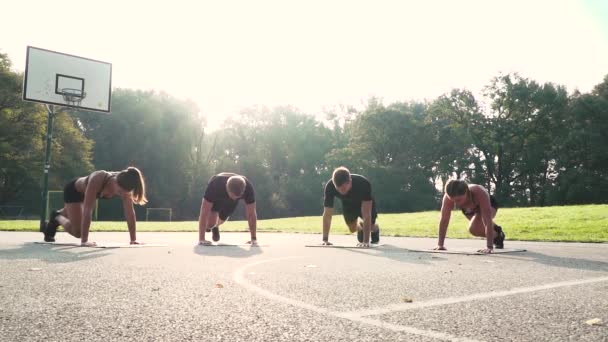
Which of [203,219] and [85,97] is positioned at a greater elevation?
[85,97]

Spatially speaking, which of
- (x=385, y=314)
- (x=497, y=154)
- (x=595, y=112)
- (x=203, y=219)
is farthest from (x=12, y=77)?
(x=595, y=112)

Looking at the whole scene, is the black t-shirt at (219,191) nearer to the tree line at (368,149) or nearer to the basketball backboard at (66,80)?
the basketball backboard at (66,80)

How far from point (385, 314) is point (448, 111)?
54.0 metres

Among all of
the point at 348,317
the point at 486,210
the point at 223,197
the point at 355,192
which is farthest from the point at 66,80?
the point at 348,317

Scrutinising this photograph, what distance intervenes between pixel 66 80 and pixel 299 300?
14.8 metres

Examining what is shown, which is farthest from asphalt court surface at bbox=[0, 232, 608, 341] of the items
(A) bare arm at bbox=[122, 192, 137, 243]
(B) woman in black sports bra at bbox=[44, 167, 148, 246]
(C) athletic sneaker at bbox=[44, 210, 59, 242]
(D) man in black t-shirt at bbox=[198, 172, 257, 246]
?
(C) athletic sneaker at bbox=[44, 210, 59, 242]

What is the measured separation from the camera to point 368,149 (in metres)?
57.8

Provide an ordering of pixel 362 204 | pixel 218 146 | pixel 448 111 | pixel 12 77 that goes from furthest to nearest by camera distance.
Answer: pixel 218 146
pixel 448 111
pixel 12 77
pixel 362 204

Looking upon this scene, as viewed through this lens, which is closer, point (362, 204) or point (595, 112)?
point (362, 204)

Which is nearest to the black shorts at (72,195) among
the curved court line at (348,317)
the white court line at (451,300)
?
the curved court line at (348,317)

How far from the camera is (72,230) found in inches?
373

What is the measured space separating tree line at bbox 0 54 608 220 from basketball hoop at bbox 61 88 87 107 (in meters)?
23.7

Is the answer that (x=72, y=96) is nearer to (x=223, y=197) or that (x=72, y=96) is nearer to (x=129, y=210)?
(x=129, y=210)

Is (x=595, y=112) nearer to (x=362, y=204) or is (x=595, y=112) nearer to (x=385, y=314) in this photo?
(x=362, y=204)
